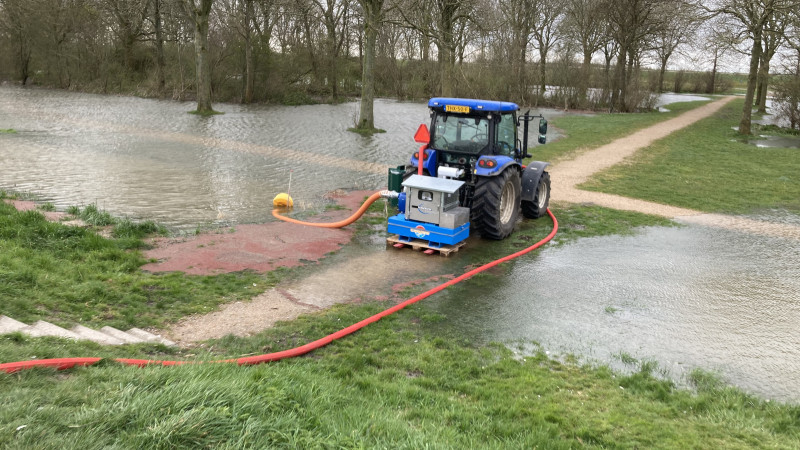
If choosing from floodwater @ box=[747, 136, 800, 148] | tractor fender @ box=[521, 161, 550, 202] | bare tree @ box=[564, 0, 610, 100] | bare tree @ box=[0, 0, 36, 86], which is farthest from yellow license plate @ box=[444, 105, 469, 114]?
bare tree @ box=[0, 0, 36, 86]

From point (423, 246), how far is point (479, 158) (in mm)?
1799

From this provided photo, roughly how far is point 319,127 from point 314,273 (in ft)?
58.8

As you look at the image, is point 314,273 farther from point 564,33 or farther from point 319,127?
point 564,33

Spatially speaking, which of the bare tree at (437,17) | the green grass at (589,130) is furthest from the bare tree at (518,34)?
the bare tree at (437,17)

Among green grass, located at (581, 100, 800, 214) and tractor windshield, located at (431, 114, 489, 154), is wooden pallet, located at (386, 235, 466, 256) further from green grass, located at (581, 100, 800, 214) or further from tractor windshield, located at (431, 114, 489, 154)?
green grass, located at (581, 100, 800, 214)

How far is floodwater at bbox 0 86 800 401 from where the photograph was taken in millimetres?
6191

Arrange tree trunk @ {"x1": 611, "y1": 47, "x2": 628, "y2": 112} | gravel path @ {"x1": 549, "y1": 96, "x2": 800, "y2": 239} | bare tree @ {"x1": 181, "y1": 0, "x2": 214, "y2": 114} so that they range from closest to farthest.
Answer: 1. gravel path @ {"x1": 549, "y1": 96, "x2": 800, "y2": 239}
2. bare tree @ {"x1": 181, "y1": 0, "x2": 214, "y2": 114}
3. tree trunk @ {"x1": 611, "y1": 47, "x2": 628, "y2": 112}

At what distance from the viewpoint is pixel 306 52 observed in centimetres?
3697

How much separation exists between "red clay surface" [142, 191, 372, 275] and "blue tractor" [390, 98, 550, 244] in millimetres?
1508

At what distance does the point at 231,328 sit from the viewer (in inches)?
239

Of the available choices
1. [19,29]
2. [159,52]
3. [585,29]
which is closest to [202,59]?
[159,52]

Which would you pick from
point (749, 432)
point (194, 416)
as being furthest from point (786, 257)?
point (194, 416)

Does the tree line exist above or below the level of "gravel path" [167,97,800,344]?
above

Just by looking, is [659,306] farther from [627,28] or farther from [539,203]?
[627,28]
